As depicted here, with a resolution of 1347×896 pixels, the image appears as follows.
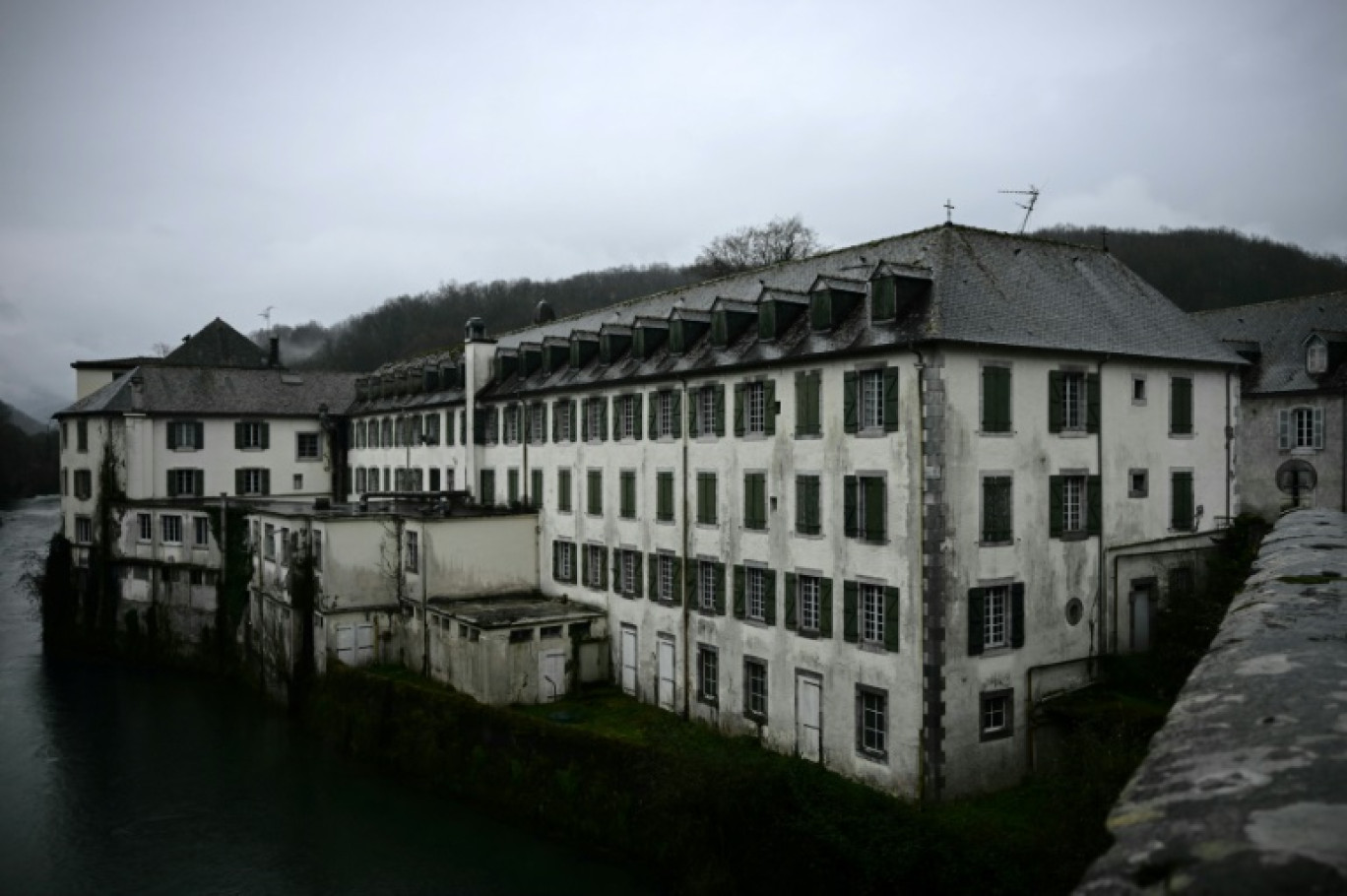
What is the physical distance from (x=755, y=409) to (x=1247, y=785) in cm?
2340

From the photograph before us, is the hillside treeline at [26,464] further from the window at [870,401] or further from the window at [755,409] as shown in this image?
the window at [870,401]

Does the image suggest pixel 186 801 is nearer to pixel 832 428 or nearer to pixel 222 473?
pixel 832 428

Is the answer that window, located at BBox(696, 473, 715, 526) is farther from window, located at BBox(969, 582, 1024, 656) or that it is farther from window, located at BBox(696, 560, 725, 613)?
window, located at BBox(969, 582, 1024, 656)

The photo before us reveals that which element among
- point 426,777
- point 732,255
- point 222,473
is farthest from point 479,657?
point 732,255

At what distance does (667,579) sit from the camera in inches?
1163

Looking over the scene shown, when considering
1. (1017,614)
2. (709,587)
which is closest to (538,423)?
(709,587)

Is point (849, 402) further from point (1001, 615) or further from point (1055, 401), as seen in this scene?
point (1001, 615)

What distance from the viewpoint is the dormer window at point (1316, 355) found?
112ft

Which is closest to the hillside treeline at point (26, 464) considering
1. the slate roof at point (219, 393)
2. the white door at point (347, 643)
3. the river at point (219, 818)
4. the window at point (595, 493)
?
the slate roof at point (219, 393)

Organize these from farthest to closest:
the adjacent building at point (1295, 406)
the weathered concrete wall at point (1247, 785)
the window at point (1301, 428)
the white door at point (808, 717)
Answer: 1. the window at point (1301, 428)
2. the adjacent building at point (1295, 406)
3. the white door at point (808, 717)
4. the weathered concrete wall at point (1247, 785)

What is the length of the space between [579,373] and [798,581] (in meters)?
12.7

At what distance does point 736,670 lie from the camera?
26406 millimetres

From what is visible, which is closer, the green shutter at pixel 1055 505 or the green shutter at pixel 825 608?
the green shutter at pixel 1055 505

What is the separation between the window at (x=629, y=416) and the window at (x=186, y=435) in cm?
2785
